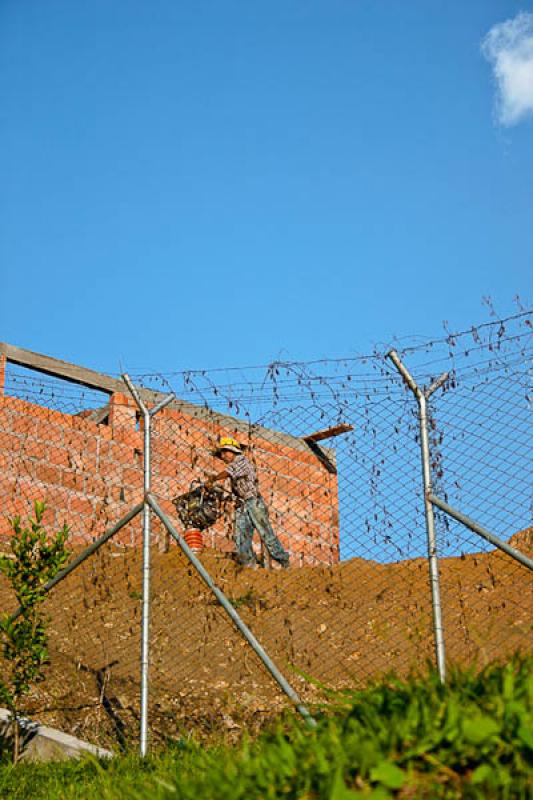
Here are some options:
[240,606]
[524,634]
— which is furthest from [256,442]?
[524,634]

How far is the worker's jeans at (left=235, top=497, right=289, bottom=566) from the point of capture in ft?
39.0

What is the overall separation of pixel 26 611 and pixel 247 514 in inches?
240

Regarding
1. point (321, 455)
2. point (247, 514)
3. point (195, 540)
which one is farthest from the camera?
point (321, 455)

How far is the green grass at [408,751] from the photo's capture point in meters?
2.88

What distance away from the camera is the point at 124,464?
12.8m

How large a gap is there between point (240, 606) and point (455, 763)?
647cm

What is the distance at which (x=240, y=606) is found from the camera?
9328 mm

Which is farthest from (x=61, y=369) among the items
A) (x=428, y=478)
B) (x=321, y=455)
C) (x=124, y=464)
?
(x=428, y=478)

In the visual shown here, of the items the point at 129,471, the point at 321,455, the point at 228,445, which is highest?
the point at 321,455

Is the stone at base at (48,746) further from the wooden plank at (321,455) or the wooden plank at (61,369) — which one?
the wooden plank at (321,455)

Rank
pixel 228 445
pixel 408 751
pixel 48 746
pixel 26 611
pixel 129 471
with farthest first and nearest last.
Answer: pixel 129 471, pixel 228 445, pixel 26 611, pixel 48 746, pixel 408 751

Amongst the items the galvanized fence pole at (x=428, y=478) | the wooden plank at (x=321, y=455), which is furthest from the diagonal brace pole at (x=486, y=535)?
the wooden plank at (x=321, y=455)

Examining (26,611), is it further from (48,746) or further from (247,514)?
(247,514)

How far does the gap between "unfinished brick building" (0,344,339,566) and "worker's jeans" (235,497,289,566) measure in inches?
27.5
